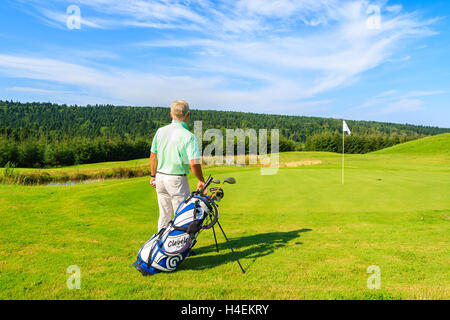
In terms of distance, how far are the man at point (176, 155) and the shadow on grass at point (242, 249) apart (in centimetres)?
105

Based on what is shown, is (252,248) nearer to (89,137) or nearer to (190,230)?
(190,230)

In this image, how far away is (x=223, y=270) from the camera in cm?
460

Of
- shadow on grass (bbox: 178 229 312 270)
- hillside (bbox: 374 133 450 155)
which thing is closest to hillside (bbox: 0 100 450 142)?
hillside (bbox: 374 133 450 155)

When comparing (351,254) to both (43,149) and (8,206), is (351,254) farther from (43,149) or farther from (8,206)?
(43,149)

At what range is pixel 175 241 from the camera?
14.7ft

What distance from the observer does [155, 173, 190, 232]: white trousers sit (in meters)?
4.86

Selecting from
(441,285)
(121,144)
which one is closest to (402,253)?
(441,285)

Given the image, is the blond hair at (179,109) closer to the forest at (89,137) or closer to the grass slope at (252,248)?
the grass slope at (252,248)

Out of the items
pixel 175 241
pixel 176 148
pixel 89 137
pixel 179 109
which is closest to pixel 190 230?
pixel 175 241

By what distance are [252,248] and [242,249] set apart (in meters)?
0.21

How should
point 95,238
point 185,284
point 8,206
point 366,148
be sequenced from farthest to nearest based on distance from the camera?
1. point 366,148
2. point 8,206
3. point 95,238
4. point 185,284

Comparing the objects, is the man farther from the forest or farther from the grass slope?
the forest

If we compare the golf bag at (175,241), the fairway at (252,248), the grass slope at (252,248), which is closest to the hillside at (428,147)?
the fairway at (252,248)

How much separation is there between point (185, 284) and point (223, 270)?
2.59 ft
